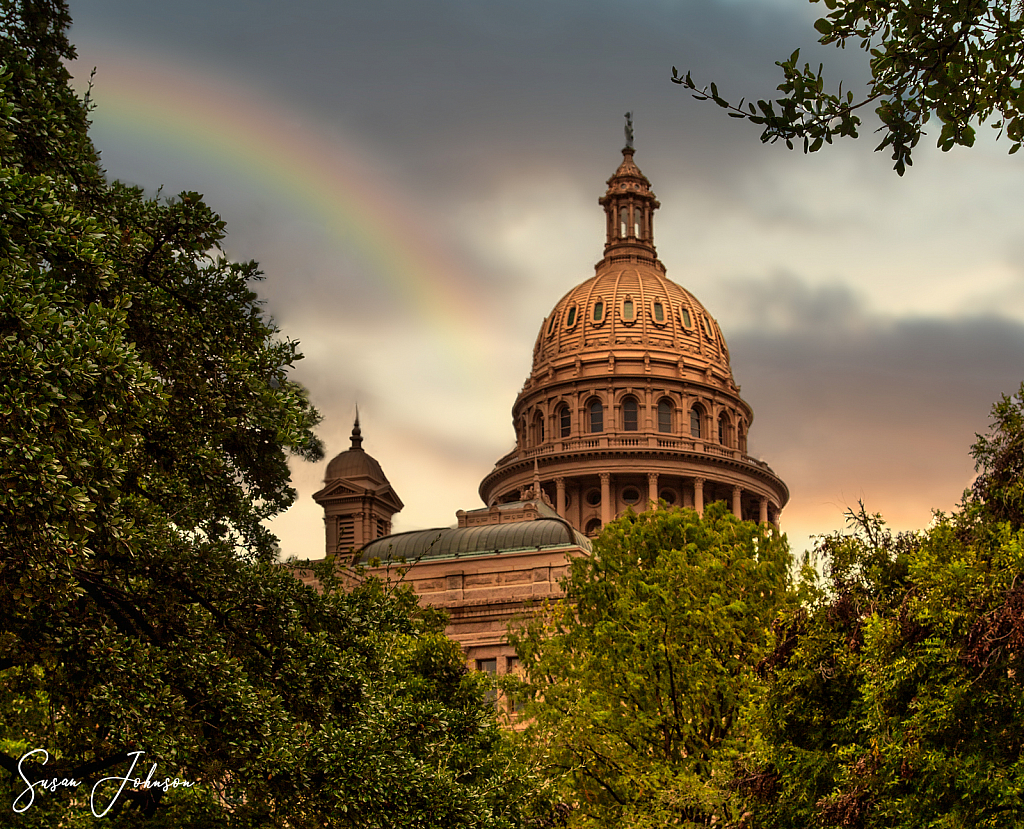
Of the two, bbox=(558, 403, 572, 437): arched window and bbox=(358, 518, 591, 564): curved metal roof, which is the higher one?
bbox=(558, 403, 572, 437): arched window

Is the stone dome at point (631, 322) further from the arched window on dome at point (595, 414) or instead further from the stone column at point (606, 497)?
the stone column at point (606, 497)

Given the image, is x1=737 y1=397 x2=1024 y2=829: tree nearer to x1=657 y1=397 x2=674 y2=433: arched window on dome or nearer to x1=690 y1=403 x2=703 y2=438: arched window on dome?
x1=657 y1=397 x2=674 y2=433: arched window on dome

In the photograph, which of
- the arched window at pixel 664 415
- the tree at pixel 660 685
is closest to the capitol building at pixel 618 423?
the arched window at pixel 664 415

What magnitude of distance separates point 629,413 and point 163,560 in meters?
99.2

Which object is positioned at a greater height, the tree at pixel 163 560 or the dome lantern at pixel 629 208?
the dome lantern at pixel 629 208

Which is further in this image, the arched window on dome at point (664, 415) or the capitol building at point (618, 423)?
the arched window on dome at point (664, 415)

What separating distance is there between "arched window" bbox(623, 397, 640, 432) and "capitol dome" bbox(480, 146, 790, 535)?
0.10m

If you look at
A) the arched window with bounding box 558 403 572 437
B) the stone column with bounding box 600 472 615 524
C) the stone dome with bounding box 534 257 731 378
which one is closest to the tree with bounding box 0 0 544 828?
the stone column with bounding box 600 472 615 524

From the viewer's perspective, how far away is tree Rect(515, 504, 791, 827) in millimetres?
32375

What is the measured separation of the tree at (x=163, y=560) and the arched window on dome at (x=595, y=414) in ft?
311

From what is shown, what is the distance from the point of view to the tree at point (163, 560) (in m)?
13.5

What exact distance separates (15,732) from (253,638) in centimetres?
736

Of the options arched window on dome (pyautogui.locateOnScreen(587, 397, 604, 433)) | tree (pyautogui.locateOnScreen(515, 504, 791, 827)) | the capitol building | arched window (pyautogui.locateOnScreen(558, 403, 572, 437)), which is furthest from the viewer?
arched window (pyautogui.locateOnScreen(558, 403, 572, 437))

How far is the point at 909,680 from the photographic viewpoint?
76.4 feet
